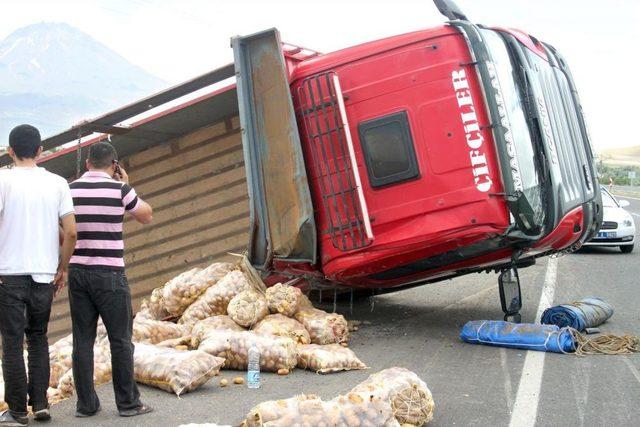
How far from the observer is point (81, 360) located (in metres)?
5.21

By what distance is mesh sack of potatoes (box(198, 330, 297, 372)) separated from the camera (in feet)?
21.7

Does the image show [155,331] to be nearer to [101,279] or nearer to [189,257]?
[101,279]

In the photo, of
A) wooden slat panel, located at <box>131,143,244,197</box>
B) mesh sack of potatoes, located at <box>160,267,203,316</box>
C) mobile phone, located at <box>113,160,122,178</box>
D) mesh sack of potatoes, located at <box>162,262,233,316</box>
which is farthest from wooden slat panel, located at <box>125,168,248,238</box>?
mobile phone, located at <box>113,160,122,178</box>

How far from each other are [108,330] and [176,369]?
2.60 ft

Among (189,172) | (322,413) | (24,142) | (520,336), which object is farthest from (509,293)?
(24,142)

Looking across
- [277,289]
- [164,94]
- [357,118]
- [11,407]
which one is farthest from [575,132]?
[11,407]

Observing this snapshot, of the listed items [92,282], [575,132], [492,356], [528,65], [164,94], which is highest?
[164,94]

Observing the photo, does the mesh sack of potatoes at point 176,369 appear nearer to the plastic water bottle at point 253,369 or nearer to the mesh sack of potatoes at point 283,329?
the plastic water bottle at point 253,369

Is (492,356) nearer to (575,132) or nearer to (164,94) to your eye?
(575,132)

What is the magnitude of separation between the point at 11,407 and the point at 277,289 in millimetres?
3443

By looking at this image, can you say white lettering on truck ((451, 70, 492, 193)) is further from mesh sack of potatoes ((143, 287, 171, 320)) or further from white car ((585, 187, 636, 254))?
white car ((585, 187, 636, 254))

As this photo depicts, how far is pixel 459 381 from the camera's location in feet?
20.6

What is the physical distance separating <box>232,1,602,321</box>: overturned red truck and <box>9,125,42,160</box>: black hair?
119 inches

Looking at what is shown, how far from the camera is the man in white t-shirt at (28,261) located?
492 cm
